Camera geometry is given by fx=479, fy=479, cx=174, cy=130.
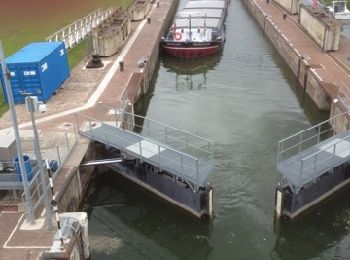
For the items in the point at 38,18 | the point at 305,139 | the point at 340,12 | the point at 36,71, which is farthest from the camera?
the point at 38,18

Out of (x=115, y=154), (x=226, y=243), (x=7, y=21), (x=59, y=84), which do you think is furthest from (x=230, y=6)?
(x=226, y=243)

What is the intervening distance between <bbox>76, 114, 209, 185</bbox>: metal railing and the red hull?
17.7 metres

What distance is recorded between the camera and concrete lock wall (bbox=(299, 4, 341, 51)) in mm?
31125

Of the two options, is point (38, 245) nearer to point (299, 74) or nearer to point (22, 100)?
point (22, 100)

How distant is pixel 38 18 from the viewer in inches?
1970

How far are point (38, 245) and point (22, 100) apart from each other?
484 inches

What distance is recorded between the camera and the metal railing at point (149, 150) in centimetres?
1620

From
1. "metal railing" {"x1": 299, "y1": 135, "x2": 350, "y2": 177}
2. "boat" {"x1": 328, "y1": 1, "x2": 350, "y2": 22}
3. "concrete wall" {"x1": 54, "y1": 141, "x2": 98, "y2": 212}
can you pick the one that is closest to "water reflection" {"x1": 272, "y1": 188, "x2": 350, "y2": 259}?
"metal railing" {"x1": 299, "y1": 135, "x2": 350, "y2": 177}

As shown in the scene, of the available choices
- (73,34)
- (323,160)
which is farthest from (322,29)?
(323,160)

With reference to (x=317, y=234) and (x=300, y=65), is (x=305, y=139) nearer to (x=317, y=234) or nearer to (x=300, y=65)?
(x=317, y=234)

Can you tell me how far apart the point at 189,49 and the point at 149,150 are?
2018cm

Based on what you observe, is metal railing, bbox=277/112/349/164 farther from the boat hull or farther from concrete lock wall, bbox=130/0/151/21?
concrete lock wall, bbox=130/0/151/21

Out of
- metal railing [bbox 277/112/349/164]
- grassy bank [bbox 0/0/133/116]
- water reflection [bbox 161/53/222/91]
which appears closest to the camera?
metal railing [bbox 277/112/349/164]

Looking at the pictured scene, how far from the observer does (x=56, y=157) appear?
17.8 metres
